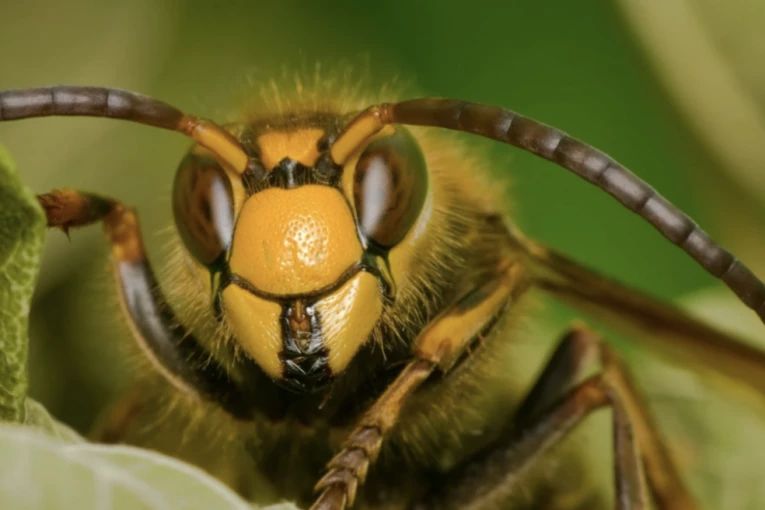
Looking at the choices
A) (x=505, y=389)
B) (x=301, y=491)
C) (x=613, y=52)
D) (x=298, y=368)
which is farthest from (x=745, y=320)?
(x=298, y=368)

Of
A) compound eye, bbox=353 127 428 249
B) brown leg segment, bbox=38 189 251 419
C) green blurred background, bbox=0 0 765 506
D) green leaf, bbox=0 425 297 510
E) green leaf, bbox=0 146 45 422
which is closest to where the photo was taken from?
green leaf, bbox=0 425 297 510

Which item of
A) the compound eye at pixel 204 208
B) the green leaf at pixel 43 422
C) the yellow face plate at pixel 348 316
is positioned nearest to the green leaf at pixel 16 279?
the green leaf at pixel 43 422

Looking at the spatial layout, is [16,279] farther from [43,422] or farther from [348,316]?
[348,316]

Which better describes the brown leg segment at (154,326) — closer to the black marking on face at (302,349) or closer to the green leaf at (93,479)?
the black marking on face at (302,349)

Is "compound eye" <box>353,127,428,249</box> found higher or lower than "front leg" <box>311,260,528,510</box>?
higher

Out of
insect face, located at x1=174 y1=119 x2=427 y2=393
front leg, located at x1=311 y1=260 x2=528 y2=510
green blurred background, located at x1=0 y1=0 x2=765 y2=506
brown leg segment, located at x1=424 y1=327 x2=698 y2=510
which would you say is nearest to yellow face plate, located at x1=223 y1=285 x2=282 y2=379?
insect face, located at x1=174 y1=119 x2=427 y2=393

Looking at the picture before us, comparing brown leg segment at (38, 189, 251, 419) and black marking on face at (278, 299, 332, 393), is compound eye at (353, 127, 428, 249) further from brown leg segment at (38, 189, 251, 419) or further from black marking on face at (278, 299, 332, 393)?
brown leg segment at (38, 189, 251, 419)

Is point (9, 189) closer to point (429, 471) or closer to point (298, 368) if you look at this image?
point (298, 368)
